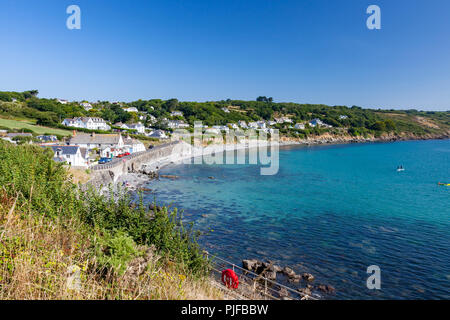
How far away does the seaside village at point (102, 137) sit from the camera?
1678 inches

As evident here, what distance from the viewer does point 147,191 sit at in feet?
126

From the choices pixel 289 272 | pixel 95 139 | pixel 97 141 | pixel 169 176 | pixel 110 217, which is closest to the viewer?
pixel 110 217

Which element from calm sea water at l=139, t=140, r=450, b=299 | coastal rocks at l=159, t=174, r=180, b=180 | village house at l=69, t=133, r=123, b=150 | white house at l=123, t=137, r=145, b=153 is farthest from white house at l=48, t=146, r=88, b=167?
white house at l=123, t=137, r=145, b=153

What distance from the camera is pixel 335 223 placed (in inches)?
1069

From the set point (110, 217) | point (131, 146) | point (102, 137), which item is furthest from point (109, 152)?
point (110, 217)

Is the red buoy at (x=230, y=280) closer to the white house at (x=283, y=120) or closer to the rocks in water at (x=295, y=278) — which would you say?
the rocks in water at (x=295, y=278)

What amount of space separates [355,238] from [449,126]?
225536 millimetres

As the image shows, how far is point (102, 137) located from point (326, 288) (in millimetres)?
58758

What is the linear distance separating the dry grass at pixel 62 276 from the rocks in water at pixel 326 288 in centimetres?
1028

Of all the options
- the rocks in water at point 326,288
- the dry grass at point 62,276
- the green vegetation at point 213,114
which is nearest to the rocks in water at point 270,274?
the rocks in water at point 326,288

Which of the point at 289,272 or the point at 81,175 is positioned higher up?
the point at 81,175

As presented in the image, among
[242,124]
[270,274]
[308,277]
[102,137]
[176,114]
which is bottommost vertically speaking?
[308,277]

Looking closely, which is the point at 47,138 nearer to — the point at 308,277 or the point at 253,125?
the point at 308,277

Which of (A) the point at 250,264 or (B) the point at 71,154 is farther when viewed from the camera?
(B) the point at 71,154
